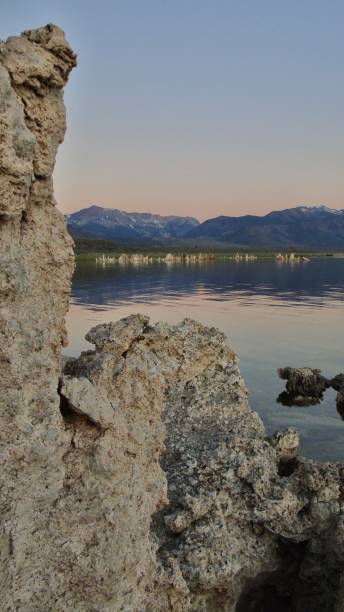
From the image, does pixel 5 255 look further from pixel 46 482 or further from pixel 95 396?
pixel 46 482

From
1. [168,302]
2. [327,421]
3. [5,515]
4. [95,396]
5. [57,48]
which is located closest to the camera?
[5,515]

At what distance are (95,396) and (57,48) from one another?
13.3ft

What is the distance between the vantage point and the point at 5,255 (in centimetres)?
605

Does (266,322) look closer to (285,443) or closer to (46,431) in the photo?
(285,443)

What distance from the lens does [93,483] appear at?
6434 mm

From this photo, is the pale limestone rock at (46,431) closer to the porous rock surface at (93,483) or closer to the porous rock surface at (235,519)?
the porous rock surface at (93,483)

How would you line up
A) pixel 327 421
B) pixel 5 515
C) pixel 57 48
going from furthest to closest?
pixel 327 421 → pixel 57 48 → pixel 5 515

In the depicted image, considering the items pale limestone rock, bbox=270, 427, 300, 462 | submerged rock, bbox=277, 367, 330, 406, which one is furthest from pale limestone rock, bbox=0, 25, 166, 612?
submerged rock, bbox=277, 367, 330, 406

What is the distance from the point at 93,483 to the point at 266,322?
161ft

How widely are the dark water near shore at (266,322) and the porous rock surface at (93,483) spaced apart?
36.3 feet

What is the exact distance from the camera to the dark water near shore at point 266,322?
85.5 feet

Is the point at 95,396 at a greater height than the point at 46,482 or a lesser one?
greater

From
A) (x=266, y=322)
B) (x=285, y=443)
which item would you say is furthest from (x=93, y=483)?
(x=266, y=322)

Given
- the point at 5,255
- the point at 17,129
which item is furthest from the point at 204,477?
the point at 17,129
